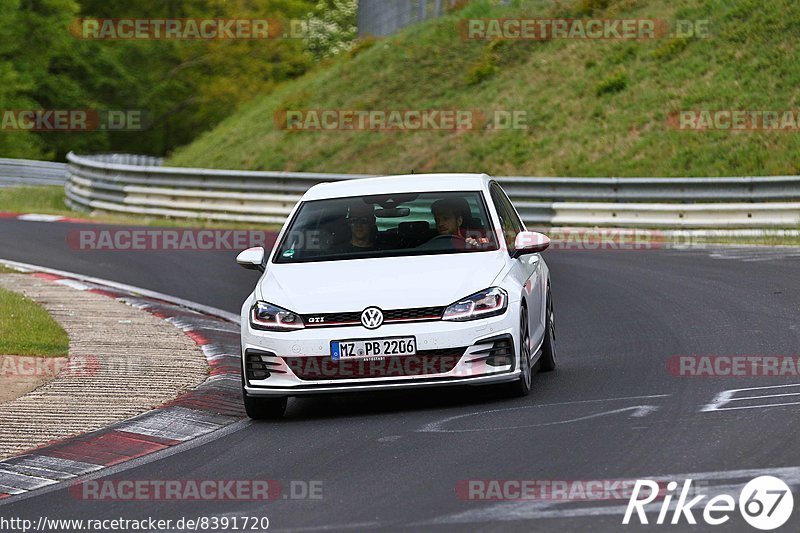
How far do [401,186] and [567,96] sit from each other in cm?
2542

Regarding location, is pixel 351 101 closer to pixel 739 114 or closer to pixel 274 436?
pixel 739 114

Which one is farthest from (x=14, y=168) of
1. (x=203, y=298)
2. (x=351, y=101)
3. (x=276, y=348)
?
(x=276, y=348)

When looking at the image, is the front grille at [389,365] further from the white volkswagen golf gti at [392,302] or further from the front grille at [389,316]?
the front grille at [389,316]

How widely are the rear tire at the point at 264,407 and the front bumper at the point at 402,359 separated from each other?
0.21 m

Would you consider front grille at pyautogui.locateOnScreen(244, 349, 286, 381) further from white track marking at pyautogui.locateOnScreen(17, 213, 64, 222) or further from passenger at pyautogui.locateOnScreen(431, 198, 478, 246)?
white track marking at pyautogui.locateOnScreen(17, 213, 64, 222)

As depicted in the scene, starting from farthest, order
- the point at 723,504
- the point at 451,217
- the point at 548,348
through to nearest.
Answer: the point at 548,348 → the point at 451,217 → the point at 723,504

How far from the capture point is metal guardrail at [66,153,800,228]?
76.0 ft

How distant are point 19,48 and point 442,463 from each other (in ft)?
189

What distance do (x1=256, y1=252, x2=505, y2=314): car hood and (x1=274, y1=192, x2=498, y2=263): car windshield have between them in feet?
0.58

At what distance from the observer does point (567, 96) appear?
3550 cm

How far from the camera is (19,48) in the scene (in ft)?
202

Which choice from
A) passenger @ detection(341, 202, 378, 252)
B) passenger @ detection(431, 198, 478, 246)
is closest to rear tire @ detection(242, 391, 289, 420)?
passenger @ detection(341, 202, 378, 252)

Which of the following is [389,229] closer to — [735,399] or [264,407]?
[264,407]

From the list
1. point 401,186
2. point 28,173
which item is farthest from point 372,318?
point 28,173
